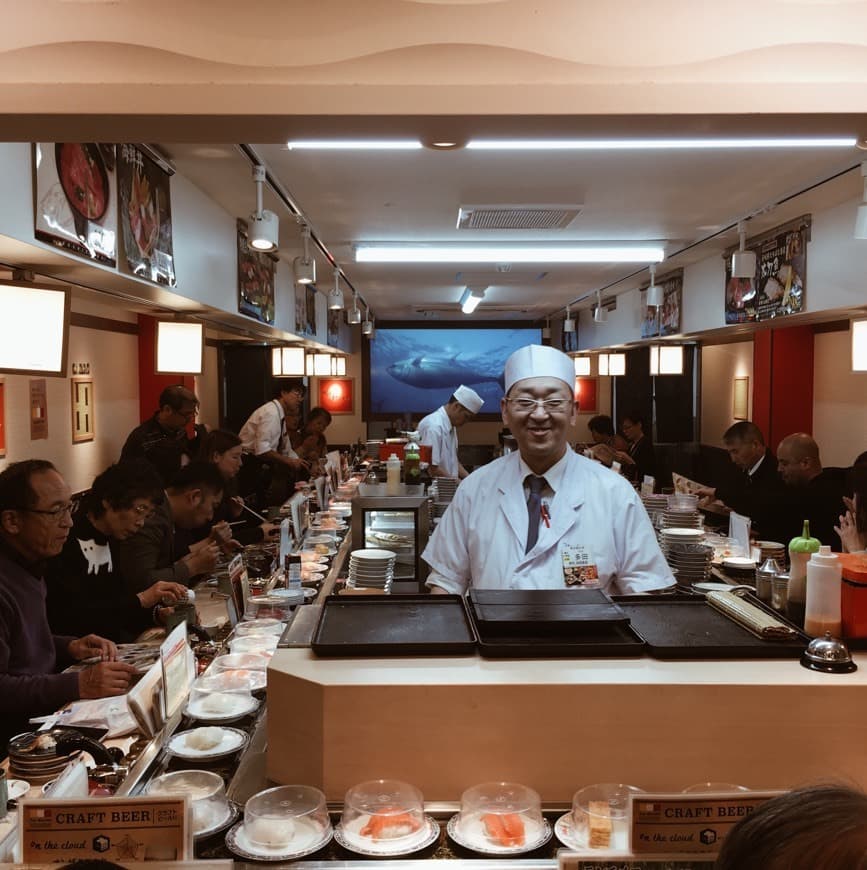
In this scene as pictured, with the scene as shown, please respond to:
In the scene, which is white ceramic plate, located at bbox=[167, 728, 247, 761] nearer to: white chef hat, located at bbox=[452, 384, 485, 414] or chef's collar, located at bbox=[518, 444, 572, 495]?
chef's collar, located at bbox=[518, 444, 572, 495]

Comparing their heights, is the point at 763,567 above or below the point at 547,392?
below

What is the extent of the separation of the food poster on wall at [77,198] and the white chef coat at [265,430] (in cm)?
493

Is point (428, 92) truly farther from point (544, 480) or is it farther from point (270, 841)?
point (544, 480)

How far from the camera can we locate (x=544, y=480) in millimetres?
2861

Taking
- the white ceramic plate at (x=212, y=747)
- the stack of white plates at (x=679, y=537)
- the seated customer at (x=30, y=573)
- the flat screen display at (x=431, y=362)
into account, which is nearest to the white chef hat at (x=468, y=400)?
the stack of white plates at (x=679, y=537)

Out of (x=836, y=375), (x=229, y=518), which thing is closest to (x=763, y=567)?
(x=229, y=518)

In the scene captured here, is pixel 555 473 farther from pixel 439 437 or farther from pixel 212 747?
pixel 439 437

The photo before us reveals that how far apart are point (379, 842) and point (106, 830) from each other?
44 cm

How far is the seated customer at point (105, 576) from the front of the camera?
337cm

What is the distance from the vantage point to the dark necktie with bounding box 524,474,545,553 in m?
2.79

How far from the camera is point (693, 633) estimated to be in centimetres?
163

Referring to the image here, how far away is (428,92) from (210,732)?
1.44 metres

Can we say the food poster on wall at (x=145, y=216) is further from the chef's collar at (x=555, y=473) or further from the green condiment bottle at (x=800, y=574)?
the green condiment bottle at (x=800, y=574)

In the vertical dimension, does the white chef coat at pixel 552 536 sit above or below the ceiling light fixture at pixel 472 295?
below
